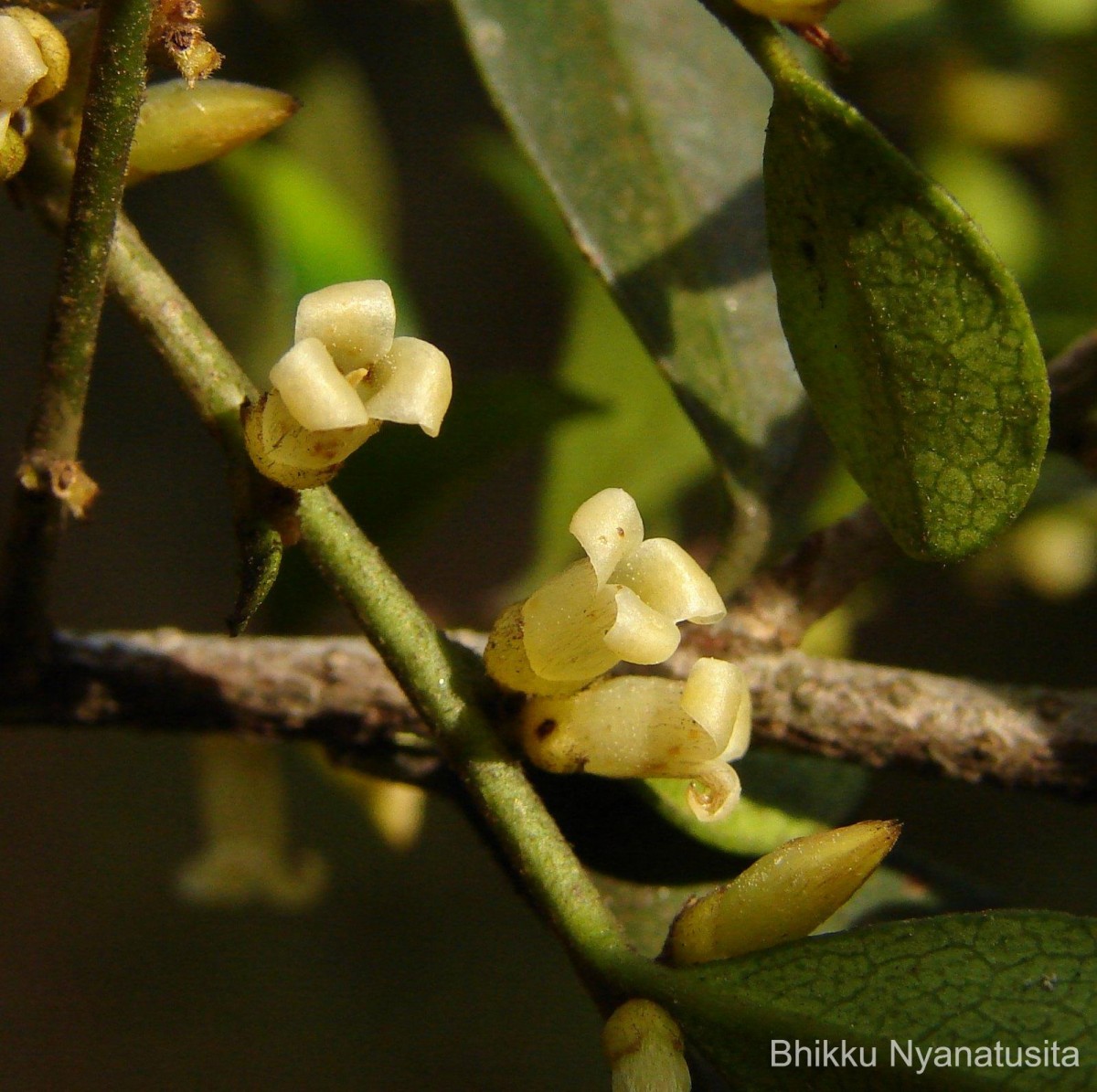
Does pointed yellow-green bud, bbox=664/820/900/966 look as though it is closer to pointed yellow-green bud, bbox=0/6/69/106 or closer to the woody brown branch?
the woody brown branch

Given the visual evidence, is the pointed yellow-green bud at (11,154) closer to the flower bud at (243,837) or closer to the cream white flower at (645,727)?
the cream white flower at (645,727)

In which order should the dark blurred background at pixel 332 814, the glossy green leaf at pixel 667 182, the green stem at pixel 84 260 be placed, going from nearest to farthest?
the green stem at pixel 84 260
the glossy green leaf at pixel 667 182
the dark blurred background at pixel 332 814

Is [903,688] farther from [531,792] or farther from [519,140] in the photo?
[519,140]

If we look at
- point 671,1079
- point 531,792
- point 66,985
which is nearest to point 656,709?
point 531,792

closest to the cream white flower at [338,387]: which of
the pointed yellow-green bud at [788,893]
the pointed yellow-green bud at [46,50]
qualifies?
the pointed yellow-green bud at [46,50]

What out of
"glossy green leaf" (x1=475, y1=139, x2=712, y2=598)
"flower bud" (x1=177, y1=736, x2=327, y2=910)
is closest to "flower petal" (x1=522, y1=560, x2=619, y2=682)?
"flower bud" (x1=177, y1=736, x2=327, y2=910)
